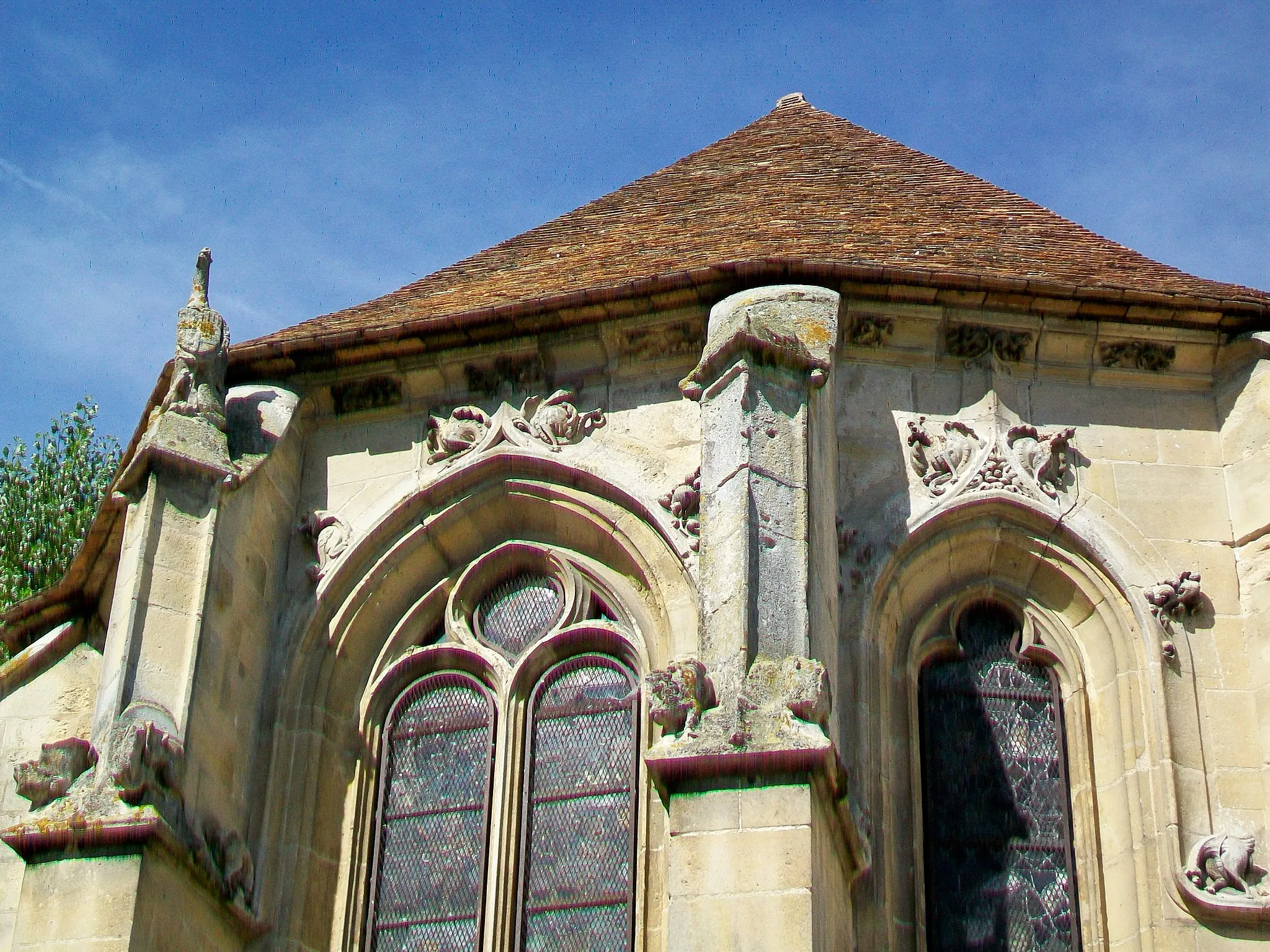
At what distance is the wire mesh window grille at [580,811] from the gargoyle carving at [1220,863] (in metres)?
2.68

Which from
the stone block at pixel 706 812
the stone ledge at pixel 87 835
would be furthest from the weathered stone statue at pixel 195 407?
the stone block at pixel 706 812

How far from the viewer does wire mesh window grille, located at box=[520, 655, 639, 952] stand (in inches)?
425

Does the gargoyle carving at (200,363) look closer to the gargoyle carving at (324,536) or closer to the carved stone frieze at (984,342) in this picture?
the gargoyle carving at (324,536)

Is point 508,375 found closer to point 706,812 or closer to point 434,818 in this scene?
point 434,818

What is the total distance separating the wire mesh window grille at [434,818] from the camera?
1108 centimetres

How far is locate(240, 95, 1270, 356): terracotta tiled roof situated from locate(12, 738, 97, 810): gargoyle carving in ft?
9.58

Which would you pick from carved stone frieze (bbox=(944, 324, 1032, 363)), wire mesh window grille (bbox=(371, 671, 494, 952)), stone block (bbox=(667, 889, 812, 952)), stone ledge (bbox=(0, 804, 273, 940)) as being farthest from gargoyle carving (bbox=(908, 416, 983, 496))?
stone ledge (bbox=(0, 804, 273, 940))

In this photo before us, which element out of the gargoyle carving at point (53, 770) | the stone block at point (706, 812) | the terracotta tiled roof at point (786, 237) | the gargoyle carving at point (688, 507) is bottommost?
the stone block at point (706, 812)

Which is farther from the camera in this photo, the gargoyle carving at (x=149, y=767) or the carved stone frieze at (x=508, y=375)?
the carved stone frieze at (x=508, y=375)

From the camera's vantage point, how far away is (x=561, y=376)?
12375 millimetres

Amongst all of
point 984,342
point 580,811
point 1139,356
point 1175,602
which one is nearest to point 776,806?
point 580,811

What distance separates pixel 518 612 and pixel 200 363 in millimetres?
2166

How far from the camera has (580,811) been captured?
11.2 m

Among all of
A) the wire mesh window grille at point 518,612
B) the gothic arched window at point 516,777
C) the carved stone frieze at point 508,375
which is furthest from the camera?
the carved stone frieze at point 508,375
